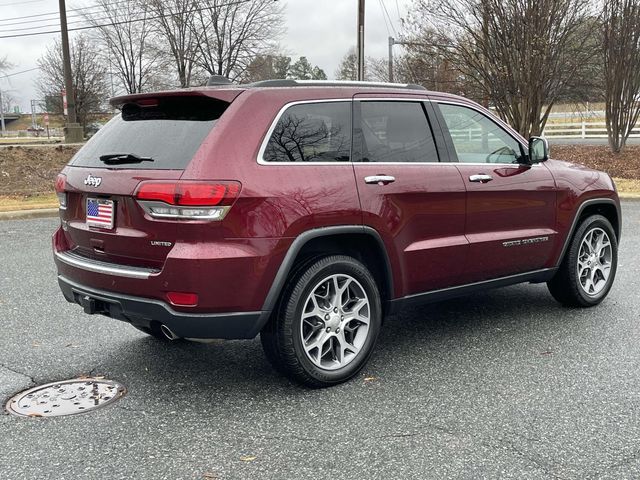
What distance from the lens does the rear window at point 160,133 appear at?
11.6ft

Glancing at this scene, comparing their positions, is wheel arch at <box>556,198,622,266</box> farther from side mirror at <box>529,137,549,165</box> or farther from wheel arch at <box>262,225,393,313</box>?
wheel arch at <box>262,225,393,313</box>

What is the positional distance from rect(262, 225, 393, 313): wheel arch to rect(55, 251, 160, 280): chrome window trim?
0.67 meters

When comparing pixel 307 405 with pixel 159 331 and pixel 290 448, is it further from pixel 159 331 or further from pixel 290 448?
pixel 159 331


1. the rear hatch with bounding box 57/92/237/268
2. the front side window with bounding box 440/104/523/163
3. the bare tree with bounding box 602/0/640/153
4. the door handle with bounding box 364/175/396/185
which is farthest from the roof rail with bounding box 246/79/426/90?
the bare tree with bounding box 602/0/640/153

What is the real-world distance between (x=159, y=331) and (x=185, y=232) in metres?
0.70

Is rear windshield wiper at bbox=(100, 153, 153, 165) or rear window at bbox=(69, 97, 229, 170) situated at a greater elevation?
rear window at bbox=(69, 97, 229, 170)

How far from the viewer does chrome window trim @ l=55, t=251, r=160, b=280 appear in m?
3.47

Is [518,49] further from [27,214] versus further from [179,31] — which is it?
[179,31]

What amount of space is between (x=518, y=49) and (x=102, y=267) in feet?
50.5

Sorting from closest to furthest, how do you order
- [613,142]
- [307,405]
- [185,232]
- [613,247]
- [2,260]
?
1. [185,232]
2. [307,405]
3. [613,247]
4. [2,260]
5. [613,142]

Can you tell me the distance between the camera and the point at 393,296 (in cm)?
414

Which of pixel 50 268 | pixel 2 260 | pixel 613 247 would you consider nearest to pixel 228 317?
pixel 613 247

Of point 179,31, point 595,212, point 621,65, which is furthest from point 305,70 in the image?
point 595,212

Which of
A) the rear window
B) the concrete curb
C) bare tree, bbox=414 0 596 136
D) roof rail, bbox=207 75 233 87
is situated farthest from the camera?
bare tree, bbox=414 0 596 136
